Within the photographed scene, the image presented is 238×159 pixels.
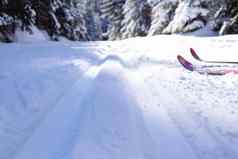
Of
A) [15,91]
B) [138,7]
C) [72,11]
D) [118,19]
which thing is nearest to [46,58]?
[15,91]

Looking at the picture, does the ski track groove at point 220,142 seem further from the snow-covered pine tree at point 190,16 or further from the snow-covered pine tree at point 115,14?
the snow-covered pine tree at point 115,14

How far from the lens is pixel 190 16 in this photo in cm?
1992

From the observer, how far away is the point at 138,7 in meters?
31.6

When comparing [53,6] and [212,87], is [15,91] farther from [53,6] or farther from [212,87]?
[53,6]

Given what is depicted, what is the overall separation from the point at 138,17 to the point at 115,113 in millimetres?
27687

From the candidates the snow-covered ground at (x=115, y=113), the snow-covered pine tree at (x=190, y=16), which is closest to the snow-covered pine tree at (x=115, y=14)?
the snow-covered pine tree at (x=190, y=16)

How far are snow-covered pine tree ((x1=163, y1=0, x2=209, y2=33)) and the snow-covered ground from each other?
→ 1203 cm

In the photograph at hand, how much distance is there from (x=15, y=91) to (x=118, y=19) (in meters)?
34.3

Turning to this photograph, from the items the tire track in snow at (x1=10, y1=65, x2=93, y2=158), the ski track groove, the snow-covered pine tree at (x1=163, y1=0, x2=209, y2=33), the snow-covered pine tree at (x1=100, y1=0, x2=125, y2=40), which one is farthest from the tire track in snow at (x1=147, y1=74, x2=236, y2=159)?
the snow-covered pine tree at (x1=100, y1=0, x2=125, y2=40)

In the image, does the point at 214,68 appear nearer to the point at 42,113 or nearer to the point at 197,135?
the point at 197,135

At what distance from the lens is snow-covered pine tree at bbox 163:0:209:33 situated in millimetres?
19928

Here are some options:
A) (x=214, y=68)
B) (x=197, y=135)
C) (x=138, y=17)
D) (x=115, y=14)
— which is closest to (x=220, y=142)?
(x=197, y=135)

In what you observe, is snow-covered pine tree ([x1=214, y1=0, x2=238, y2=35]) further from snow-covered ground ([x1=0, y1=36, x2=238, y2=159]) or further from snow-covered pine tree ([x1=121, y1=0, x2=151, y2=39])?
snow-covered pine tree ([x1=121, y1=0, x2=151, y2=39])

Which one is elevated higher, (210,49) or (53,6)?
(53,6)
